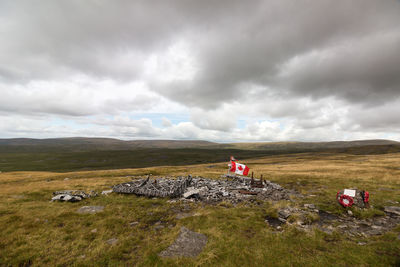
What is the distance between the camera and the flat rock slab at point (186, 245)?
8469 mm

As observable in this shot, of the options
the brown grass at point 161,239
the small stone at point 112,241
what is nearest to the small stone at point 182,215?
the brown grass at point 161,239

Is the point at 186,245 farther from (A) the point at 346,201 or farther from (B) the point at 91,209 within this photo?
(A) the point at 346,201

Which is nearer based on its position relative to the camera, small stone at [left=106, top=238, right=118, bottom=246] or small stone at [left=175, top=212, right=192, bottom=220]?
small stone at [left=106, top=238, right=118, bottom=246]

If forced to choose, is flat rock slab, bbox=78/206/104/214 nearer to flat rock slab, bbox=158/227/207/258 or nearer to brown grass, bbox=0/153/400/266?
brown grass, bbox=0/153/400/266

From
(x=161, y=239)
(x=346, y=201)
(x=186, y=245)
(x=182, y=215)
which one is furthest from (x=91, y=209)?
(x=346, y=201)

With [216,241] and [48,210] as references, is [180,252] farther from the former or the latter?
[48,210]

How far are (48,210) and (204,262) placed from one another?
14.9 metres

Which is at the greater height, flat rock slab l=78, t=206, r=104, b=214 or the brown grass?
the brown grass

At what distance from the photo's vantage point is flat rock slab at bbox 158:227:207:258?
8469 millimetres

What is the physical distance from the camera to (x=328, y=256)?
815 centimetres

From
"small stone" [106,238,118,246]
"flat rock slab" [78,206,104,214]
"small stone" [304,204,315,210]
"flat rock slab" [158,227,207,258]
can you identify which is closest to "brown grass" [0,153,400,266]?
"small stone" [106,238,118,246]

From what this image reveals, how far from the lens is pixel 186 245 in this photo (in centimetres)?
922

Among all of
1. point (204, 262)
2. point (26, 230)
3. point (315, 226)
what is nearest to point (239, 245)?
point (204, 262)

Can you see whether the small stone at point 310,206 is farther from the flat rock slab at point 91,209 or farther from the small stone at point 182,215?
the flat rock slab at point 91,209
